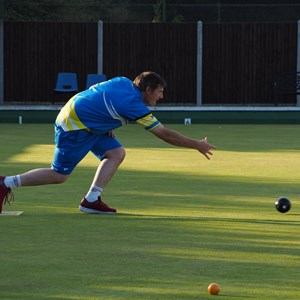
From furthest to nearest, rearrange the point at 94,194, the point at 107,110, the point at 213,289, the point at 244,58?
the point at 244,58, the point at 94,194, the point at 107,110, the point at 213,289

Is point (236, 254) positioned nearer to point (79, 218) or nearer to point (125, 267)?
point (125, 267)

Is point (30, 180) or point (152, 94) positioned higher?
point (152, 94)

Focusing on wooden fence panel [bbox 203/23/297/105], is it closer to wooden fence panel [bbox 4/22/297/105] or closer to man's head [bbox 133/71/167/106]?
wooden fence panel [bbox 4/22/297/105]

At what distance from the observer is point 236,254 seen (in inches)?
289

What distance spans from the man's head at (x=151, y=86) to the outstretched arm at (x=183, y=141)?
25 centimetres

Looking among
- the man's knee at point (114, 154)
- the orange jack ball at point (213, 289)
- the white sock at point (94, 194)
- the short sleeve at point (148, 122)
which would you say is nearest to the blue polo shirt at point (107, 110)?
the short sleeve at point (148, 122)

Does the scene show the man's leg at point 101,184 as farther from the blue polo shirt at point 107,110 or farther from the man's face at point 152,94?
the man's face at point 152,94

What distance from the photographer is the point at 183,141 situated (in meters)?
8.83

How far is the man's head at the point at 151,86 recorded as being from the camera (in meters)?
8.80

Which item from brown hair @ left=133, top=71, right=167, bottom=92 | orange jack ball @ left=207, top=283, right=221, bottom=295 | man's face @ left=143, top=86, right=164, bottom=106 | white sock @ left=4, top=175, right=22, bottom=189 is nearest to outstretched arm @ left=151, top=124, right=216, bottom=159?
man's face @ left=143, top=86, right=164, bottom=106

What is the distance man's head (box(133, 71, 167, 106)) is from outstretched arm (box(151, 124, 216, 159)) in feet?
0.82

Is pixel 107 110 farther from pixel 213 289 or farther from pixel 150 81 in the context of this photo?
pixel 213 289

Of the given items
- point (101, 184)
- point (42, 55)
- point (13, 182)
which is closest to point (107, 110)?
point (101, 184)

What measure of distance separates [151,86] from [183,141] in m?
0.51
